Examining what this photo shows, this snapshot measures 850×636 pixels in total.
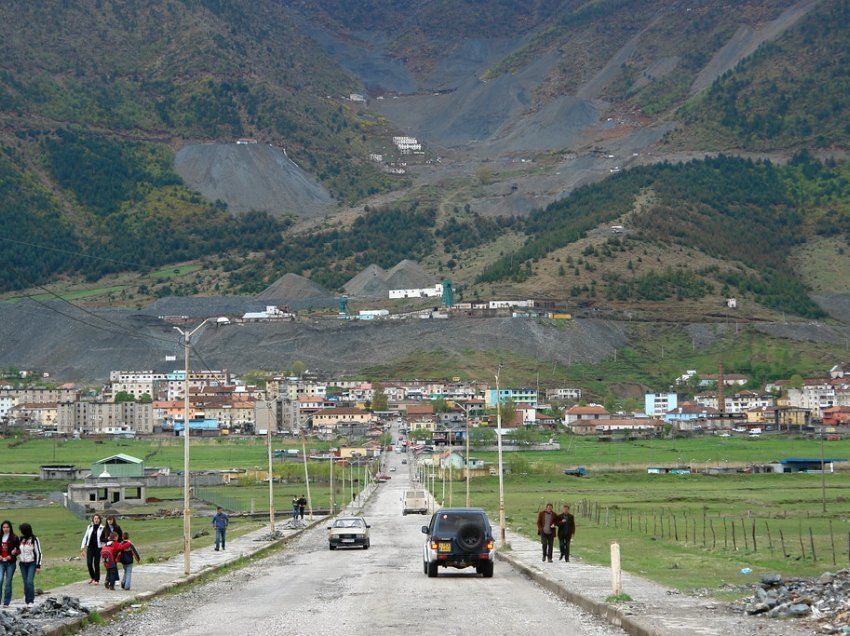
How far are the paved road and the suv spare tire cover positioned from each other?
936mm

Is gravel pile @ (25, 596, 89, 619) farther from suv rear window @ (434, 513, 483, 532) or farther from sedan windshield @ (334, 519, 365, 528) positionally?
sedan windshield @ (334, 519, 365, 528)

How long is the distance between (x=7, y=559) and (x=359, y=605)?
761 cm

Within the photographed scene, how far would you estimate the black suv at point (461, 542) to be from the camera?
43.3 m

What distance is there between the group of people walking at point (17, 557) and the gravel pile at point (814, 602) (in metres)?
15.2

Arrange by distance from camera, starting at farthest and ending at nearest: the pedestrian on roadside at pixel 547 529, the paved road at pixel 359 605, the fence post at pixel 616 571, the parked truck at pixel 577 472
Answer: the parked truck at pixel 577 472
the pedestrian on roadside at pixel 547 529
the fence post at pixel 616 571
the paved road at pixel 359 605

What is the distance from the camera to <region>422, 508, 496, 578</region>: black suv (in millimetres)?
43344

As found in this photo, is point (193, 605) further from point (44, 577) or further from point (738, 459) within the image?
point (738, 459)

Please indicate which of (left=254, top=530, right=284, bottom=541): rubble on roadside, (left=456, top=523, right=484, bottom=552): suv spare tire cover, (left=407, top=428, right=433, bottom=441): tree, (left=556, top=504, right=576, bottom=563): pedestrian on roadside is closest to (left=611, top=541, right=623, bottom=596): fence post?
(left=456, top=523, right=484, bottom=552): suv spare tire cover

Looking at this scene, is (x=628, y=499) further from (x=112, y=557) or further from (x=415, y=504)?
(x=112, y=557)

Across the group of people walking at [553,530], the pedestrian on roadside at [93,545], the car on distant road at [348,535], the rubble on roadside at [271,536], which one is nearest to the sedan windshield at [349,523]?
the car on distant road at [348,535]

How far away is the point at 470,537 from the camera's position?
142 feet

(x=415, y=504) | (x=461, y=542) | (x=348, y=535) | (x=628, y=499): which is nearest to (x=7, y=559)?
(x=461, y=542)

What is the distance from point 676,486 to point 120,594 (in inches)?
3173

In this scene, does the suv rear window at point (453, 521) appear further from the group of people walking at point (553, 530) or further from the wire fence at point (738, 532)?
the wire fence at point (738, 532)
